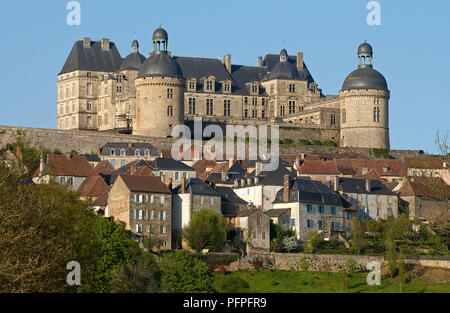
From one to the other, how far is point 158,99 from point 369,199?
24.5m

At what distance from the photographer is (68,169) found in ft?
239

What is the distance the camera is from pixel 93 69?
10250 cm

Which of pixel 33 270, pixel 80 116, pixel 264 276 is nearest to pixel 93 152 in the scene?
pixel 80 116

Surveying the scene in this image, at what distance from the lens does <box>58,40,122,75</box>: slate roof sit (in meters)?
102

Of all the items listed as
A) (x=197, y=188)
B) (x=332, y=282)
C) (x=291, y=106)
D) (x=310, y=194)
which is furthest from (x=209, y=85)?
(x=332, y=282)

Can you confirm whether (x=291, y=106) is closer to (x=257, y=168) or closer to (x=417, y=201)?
(x=417, y=201)

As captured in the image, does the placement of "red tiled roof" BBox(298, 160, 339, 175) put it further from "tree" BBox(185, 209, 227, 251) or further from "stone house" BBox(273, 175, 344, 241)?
"tree" BBox(185, 209, 227, 251)

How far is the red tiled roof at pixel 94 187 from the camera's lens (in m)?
66.4

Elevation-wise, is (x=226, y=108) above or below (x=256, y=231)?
above

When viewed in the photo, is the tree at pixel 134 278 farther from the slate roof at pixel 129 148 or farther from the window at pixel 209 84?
the window at pixel 209 84

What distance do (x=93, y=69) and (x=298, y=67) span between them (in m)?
19.4

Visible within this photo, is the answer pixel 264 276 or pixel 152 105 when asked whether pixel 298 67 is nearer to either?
pixel 152 105

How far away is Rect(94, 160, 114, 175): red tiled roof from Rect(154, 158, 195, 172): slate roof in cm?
326

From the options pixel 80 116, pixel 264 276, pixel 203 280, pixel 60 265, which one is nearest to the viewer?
pixel 60 265
